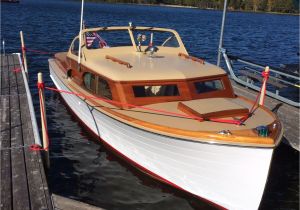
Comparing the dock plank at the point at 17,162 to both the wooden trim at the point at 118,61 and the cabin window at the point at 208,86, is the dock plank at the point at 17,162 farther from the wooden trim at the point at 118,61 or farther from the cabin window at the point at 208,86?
the cabin window at the point at 208,86

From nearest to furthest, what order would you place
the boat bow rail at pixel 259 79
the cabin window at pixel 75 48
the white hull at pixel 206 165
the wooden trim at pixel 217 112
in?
the white hull at pixel 206 165
the wooden trim at pixel 217 112
the boat bow rail at pixel 259 79
the cabin window at pixel 75 48

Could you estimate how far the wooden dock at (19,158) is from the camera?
6895mm

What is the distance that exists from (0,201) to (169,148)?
3567 millimetres

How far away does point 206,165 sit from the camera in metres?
7.90

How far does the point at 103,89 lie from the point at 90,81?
38.9 inches

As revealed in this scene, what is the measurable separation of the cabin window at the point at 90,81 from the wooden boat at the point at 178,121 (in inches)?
1.1

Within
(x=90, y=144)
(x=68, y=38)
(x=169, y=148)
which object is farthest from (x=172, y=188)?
(x=68, y=38)

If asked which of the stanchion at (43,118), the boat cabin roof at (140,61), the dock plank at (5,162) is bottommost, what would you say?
the dock plank at (5,162)

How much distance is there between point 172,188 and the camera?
923 centimetres

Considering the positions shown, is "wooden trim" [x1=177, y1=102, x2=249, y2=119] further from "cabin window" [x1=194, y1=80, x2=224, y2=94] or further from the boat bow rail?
the boat bow rail

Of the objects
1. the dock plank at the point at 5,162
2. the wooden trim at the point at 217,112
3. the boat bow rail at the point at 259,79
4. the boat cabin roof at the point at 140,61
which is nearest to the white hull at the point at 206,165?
the wooden trim at the point at 217,112

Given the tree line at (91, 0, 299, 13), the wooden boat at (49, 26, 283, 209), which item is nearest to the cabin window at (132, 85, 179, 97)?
the wooden boat at (49, 26, 283, 209)

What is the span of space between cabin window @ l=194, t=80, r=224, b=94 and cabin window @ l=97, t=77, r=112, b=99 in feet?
7.55

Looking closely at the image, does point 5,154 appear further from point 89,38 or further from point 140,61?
point 89,38
